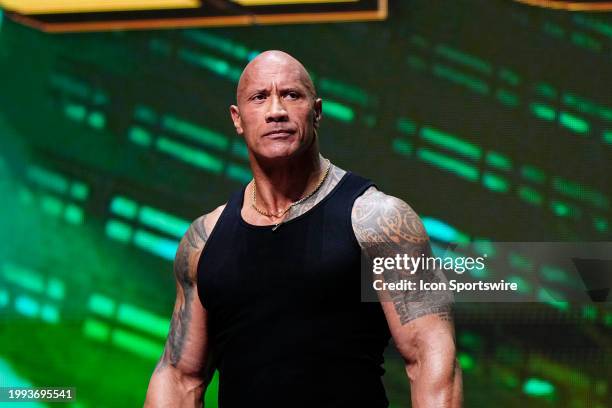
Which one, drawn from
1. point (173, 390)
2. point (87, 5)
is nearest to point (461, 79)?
point (87, 5)

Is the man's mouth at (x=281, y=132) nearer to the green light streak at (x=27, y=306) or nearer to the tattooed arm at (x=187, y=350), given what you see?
the tattooed arm at (x=187, y=350)

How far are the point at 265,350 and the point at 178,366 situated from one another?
1.19 feet

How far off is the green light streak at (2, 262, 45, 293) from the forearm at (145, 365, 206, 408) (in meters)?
2.38

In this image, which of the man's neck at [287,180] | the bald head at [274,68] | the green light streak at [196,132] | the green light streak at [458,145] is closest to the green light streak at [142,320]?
the green light streak at [196,132]

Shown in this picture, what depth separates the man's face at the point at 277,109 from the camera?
270 centimetres

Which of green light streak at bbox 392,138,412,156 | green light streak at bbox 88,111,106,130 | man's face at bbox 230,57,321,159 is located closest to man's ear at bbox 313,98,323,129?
man's face at bbox 230,57,321,159

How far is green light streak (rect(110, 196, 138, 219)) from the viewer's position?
5.11 meters

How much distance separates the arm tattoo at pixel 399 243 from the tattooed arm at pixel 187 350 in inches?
20.6

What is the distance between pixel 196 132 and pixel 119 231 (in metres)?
0.65

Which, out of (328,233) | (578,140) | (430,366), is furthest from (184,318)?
(578,140)

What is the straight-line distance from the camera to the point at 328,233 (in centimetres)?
269

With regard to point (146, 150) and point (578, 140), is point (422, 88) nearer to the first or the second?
point (578, 140)

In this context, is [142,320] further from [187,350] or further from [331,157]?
[187,350]

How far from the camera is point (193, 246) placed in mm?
2916
